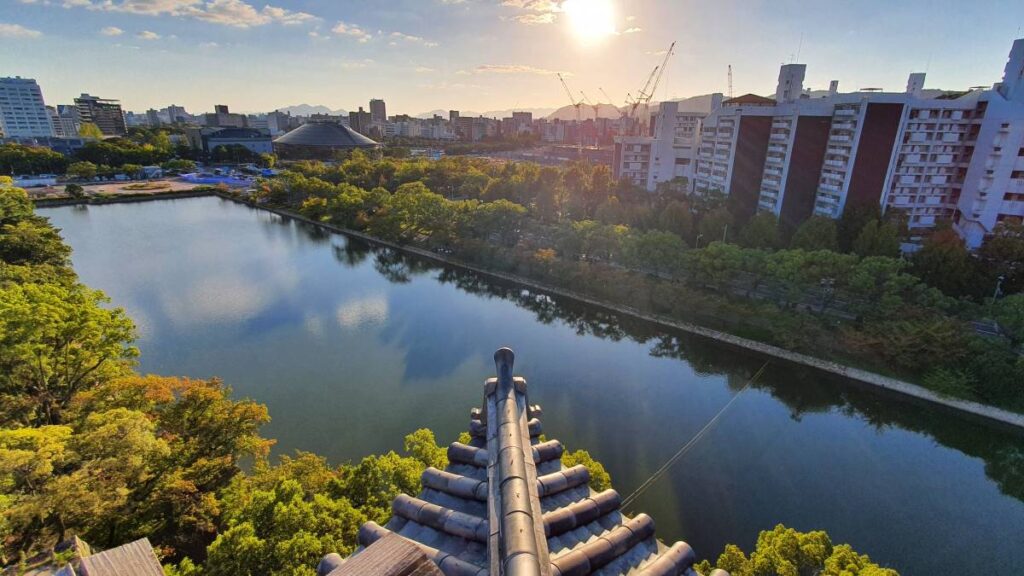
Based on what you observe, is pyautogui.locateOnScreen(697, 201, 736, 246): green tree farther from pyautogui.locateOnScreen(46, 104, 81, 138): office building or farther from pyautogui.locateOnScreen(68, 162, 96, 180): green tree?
pyautogui.locateOnScreen(46, 104, 81, 138): office building

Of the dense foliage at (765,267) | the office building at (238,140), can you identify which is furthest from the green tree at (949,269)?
the office building at (238,140)

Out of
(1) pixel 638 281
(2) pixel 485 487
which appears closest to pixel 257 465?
(2) pixel 485 487

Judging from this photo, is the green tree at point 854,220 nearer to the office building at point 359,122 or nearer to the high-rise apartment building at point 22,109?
the office building at point 359,122

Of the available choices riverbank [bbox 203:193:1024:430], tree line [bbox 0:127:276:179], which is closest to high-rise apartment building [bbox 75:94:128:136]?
tree line [bbox 0:127:276:179]

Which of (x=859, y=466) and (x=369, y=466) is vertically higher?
(x=369, y=466)

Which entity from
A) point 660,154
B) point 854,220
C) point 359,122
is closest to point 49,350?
point 854,220

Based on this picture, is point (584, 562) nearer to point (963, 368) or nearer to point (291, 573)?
point (291, 573)

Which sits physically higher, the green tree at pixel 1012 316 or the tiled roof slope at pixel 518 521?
the tiled roof slope at pixel 518 521
